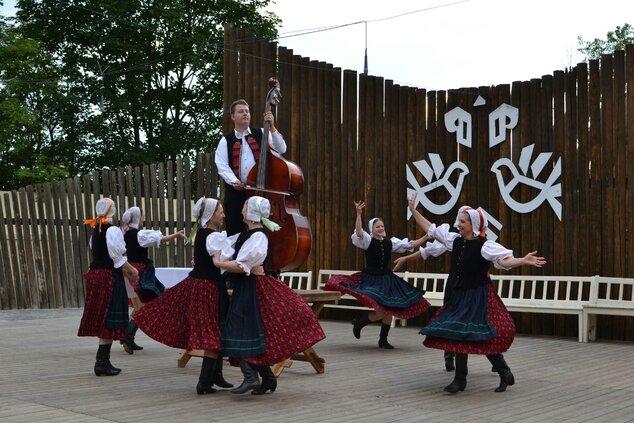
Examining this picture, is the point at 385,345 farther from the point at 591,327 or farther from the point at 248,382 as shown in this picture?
the point at 248,382

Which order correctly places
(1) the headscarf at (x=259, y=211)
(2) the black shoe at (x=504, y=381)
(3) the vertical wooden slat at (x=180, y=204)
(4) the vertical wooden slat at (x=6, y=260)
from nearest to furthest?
(1) the headscarf at (x=259, y=211), (2) the black shoe at (x=504, y=381), (4) the vertical wooden slat at (x=6, y=260), (3) the vertical wooden slat at (x=180, y=204)

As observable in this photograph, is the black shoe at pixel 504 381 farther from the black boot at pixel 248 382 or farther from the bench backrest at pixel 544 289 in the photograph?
the bench backrest at pixel 544 289

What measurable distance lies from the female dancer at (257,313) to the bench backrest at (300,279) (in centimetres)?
592

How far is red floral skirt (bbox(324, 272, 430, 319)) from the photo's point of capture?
27.2 ft

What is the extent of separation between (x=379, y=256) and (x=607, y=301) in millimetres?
2586

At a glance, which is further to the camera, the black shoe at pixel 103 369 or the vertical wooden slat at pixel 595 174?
the vertical wooden slat at pixel 595 174

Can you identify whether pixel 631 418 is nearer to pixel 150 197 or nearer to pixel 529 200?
pixel 529 200

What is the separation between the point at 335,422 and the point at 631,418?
181 centimetres

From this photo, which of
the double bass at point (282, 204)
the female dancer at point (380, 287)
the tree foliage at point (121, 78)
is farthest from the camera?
the tree foliage at point (121, 78)

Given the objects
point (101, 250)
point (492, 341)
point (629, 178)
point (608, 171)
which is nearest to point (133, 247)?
point (101, 250)

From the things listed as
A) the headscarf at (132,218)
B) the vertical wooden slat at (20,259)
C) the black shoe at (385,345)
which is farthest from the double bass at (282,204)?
the vertical wooden slat at (20,259)

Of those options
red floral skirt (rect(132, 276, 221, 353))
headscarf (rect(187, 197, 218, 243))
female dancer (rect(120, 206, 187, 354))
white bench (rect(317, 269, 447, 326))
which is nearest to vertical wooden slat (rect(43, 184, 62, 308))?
white bench (rect(317, 269, 447, 326))

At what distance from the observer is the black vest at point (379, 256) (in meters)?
8.70

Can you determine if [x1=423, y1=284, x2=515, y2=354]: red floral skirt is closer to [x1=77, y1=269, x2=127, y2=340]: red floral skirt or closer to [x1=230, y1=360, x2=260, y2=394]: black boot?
[x1=230, y1=360, x2=260, y2=394]: black boot
